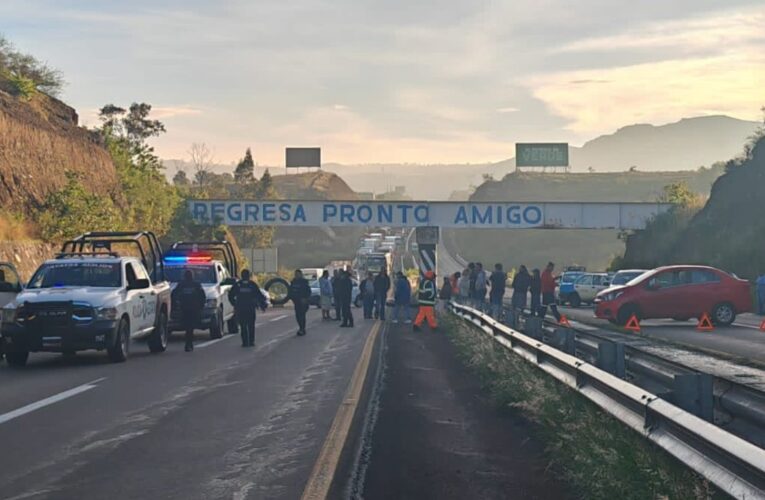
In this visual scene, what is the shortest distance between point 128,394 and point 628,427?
794 cm

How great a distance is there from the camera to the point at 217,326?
84.3ft

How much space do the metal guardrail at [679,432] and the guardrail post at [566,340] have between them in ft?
7.01

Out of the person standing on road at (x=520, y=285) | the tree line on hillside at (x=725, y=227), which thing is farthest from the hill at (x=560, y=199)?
the person standing on road at (x=520, y=285)

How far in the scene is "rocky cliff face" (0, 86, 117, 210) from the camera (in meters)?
40.9

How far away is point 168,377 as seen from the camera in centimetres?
1630

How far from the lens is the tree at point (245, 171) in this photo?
118 m

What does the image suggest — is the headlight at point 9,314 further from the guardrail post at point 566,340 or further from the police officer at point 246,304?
the guardrail post at point 566,340

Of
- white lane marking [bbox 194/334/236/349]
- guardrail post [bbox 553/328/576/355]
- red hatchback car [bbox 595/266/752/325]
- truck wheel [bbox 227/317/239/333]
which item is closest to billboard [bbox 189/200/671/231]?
truck wheel [bbox 227/317/239/333]

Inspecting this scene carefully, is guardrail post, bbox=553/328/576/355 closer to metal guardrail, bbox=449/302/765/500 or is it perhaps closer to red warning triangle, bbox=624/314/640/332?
metal guardrail, bbox=449/302/765/500

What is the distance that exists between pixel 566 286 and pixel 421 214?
20.2 m

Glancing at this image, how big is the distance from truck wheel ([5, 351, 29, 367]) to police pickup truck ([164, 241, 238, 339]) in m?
5.93

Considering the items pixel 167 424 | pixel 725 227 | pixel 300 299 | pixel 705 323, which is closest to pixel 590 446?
pixel 167 424

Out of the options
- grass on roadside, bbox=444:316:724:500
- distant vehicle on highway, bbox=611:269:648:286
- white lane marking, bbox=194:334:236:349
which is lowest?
white lane marking, bbox=194:334:236:349

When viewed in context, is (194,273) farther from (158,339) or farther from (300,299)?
(158,339)
